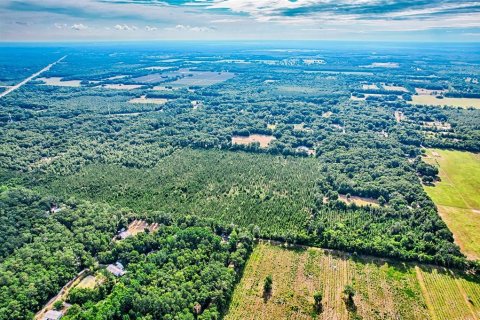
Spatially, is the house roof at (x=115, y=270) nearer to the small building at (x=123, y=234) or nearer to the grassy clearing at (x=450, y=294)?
the small building at (x=123, y=234)

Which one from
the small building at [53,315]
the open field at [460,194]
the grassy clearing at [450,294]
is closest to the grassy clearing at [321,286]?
the grassy clearing at [450,294]

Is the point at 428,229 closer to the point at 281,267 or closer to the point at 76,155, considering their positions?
the point at 281,267

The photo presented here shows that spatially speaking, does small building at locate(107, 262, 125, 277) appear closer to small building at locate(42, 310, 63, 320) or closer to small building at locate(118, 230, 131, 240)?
small building at locate(42, 310, 63, 320)

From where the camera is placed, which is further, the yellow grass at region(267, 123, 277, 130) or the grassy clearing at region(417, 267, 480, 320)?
the yellow grass at region(267, 123, 277, 130)

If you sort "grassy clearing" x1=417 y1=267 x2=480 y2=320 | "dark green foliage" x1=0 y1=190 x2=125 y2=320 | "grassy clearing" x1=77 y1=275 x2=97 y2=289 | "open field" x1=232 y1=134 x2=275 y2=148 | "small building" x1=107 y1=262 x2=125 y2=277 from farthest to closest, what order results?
"open field" x1=232 y1=134 x2=275 y2=148, "small building" x1=107 y1=262 x2=125 y2=277, "grassy clearing" x1=77 y1=275 x2=97 y2=289, "grassy clearing" x1=417 y1=267 x2=480 y2=320, "dark green foliage" x1=0 y1=190 x2=125 y2=320

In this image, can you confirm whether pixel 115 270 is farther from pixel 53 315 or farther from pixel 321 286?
pixel 321 286

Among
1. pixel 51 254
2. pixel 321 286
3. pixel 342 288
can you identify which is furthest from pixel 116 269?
pixel 342 288

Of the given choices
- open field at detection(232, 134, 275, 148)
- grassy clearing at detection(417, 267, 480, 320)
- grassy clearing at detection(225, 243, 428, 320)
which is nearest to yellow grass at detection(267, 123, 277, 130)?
open field at detection(232, 134, 275, 148)
